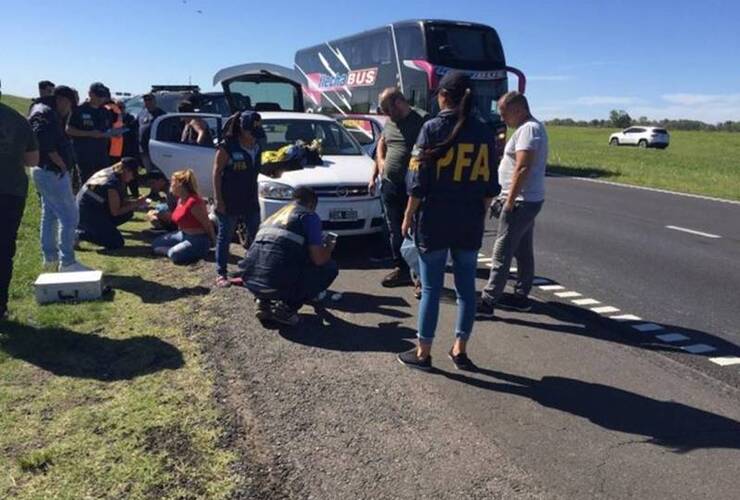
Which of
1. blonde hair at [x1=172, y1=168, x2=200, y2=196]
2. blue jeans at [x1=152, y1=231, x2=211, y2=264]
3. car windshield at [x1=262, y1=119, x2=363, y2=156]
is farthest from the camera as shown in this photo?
car windshield at [x1=262, y1=119, x2=363, y2=156]

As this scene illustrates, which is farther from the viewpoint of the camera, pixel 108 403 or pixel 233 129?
pixel 233 129

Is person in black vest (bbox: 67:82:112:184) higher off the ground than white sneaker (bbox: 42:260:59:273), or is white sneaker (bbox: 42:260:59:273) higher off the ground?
person in black vest (bbox: 67:82:112:184)

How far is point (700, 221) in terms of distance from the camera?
39.3ft

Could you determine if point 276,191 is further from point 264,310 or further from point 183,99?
point 183,99

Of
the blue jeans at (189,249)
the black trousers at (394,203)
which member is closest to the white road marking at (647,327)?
the black trousers at (394,203)

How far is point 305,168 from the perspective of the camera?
8.15m

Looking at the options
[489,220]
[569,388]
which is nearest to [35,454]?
[569,388]

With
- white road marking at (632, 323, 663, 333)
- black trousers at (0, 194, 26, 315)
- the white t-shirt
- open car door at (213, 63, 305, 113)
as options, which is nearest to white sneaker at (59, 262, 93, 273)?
black trousers at (0, 194, 26, 315)

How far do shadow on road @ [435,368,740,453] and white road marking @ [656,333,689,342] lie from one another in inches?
53.9

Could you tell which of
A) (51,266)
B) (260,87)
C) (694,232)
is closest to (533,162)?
(51,266)

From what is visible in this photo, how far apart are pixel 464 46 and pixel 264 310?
14.4 metres

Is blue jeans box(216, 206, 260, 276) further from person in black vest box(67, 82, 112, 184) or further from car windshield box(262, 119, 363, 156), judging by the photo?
person in black vest box(67, 82, 112, 184)

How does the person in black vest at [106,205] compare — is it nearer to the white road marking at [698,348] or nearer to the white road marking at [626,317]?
the white road marking at [626,317]

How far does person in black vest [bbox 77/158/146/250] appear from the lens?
7.95 metres
